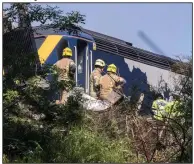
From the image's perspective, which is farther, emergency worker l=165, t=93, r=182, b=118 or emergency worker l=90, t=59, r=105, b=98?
emergency worker l=90, t=59, r=105, b=98

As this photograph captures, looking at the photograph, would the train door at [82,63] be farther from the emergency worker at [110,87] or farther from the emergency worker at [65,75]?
the emergency worker at [110,87]

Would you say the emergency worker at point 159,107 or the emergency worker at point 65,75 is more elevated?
the emergency worker at point 65,75

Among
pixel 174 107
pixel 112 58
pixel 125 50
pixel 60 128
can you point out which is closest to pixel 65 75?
pixel 60 128

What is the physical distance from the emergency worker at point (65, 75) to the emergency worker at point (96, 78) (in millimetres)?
394

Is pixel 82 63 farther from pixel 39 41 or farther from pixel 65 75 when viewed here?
pixel 65 75

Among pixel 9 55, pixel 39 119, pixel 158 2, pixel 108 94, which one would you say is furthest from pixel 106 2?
pixel 108 94

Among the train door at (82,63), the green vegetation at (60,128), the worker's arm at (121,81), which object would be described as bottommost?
the green vegetation at (60,128)

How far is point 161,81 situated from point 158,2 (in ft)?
7.05

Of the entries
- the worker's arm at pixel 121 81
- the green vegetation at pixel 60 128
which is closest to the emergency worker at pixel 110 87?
the worker's arm at pixel 121 81

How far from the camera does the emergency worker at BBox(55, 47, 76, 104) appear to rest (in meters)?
5.83

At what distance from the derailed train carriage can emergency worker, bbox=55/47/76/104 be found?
0.33 ft

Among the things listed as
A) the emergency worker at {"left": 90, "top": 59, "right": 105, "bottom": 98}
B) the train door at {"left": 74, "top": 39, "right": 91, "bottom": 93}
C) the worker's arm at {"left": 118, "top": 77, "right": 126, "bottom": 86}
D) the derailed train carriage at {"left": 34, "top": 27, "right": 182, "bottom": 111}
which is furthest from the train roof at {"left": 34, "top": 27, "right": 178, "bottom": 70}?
the worker's arm at {"left": 118, "top": 77, "right": 126, "bottom": 86}

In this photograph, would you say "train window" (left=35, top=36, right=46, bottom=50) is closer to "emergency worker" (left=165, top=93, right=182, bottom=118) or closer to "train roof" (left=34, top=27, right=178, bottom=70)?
"train roof" (left=34, top=27, right=178, bottom=70)

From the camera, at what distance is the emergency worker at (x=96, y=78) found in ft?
21.9
